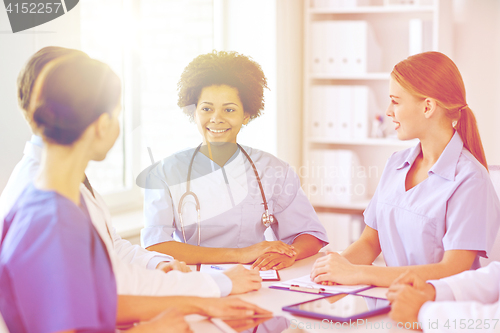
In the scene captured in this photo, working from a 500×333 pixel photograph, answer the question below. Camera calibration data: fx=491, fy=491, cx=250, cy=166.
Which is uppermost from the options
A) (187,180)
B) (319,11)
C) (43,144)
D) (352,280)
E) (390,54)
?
(319,11)

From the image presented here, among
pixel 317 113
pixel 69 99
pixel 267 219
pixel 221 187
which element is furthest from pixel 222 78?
pixel 317 113

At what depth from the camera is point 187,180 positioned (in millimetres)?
1697

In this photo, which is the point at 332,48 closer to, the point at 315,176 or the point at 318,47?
the point at 318,47

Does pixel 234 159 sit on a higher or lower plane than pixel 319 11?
lower

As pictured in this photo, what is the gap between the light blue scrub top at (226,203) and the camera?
64.9 inches

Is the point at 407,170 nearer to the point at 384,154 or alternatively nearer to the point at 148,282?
the point at 148,282

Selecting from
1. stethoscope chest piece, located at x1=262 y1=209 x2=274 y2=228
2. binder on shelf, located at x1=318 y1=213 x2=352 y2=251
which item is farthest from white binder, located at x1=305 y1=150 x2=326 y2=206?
stethoscope chest piece, located at x1=262 y1=209 x2=274 y2=228

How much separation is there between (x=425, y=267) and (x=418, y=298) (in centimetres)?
23

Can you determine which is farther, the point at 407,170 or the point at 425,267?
the point at 407,170

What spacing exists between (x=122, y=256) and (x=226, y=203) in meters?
0.50

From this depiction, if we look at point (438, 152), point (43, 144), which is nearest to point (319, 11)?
point (438, 152)

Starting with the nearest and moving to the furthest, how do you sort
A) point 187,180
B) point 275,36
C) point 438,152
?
point 438,152, point 187,180, point 275,36

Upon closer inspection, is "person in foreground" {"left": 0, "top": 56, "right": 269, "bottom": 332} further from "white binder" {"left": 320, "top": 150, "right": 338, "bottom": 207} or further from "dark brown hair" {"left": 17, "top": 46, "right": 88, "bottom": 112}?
"white binder" {"left": 320, "top": 150, "right": 338, "bottom": 207}

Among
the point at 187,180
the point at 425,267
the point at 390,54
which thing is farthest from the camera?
the point at 390,54
